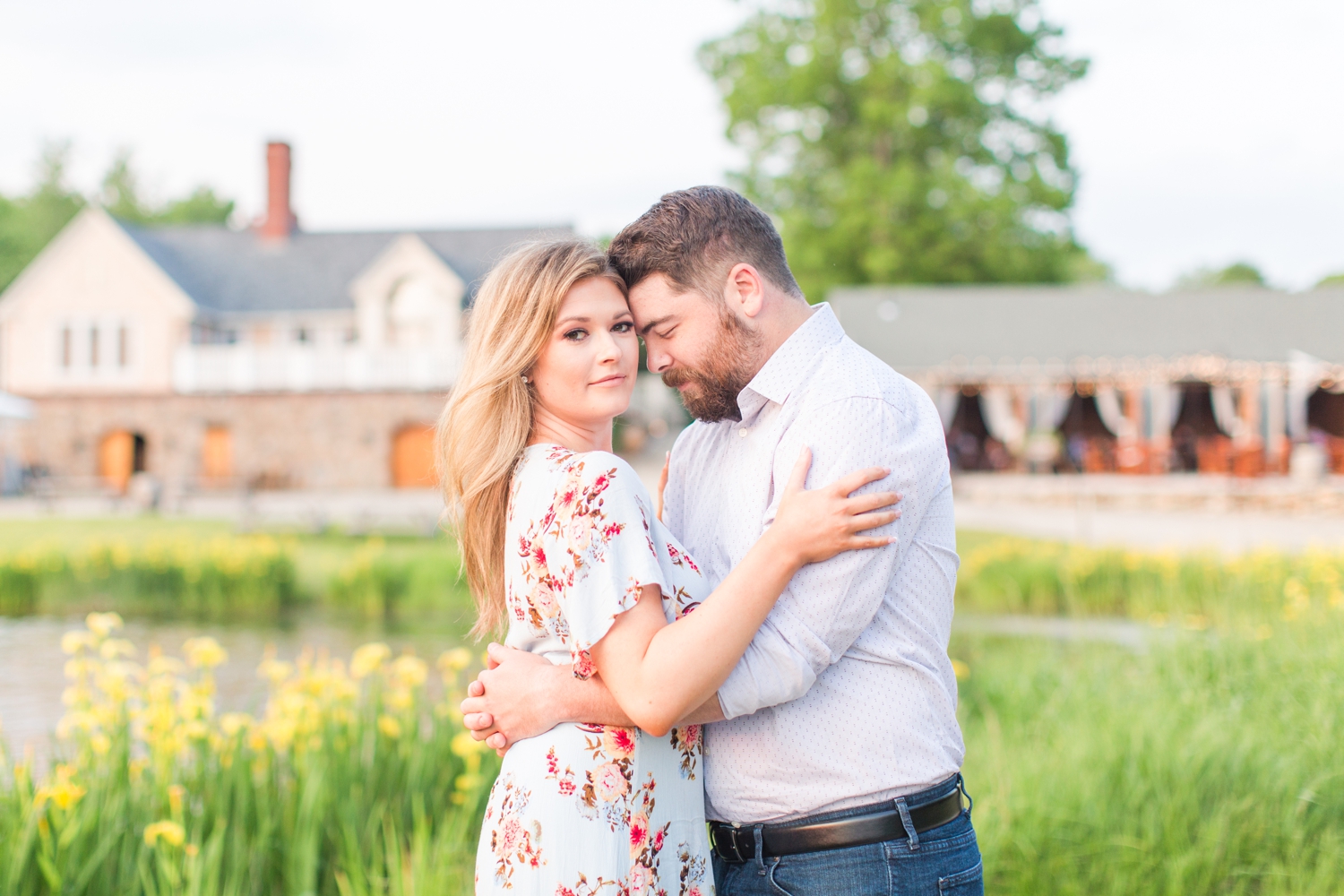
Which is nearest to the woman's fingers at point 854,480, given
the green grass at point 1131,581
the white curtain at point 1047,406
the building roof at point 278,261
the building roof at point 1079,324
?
the green grass at point 1131,581

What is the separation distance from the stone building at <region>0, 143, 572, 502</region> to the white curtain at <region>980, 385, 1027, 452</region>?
14.2 meters

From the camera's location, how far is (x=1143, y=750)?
4445 mm

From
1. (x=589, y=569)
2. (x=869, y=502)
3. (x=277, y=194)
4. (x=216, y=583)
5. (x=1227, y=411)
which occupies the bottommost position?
(x=216, y=583)

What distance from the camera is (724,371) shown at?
7.27 ft

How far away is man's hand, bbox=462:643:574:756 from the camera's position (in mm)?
2047

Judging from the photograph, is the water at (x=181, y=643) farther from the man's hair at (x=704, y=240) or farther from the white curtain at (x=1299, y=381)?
the white curtain at (x=1299, y=381)

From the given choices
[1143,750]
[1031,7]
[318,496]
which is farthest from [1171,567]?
[1031,7]

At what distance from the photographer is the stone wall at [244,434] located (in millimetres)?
30281

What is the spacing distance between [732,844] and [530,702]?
515 mm

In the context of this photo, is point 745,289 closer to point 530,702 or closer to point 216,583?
point 530,702

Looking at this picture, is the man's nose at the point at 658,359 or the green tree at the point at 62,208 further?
the green tree at the point at 62,208

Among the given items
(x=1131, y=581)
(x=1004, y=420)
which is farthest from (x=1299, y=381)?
(x=1131, y=581)

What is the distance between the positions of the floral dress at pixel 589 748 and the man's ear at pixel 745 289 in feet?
1.39

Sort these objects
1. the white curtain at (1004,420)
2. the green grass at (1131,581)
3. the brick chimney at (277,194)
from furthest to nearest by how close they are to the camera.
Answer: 1. the brick chimney at (277,194)
2. the white curtain at (1004,420)
3. the green grass at (1131,581)
